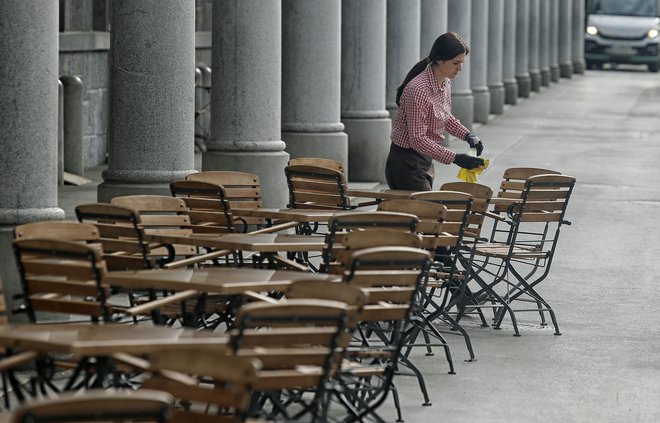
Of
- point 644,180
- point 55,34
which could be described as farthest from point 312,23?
point 55,34

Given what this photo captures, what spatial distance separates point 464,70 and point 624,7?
73.6 ft

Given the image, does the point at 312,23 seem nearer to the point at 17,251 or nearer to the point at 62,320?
the point at 62,320

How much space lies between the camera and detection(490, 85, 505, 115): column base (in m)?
34.1

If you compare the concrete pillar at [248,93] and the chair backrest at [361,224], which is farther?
the concrete pillar at [248,93]

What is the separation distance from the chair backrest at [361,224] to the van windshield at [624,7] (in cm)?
4111

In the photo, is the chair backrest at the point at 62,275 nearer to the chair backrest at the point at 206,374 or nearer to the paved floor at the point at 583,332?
the chair backrest at the point at 206,374

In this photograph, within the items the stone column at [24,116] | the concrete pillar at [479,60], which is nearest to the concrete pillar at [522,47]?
the concrete pillar at [479,60]

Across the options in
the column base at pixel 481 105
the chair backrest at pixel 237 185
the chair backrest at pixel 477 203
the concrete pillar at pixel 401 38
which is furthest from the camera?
the column base at pixel 481 105

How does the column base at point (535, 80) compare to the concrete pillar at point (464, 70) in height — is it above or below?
below

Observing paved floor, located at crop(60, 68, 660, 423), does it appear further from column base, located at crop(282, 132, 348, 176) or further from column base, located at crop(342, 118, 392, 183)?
column base, located at crop(282, 132, 348, 176)

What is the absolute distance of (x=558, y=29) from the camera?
4819 cm

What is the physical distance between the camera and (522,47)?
39.6 meters

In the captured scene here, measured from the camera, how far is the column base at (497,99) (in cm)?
3406

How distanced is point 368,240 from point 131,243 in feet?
4.31
